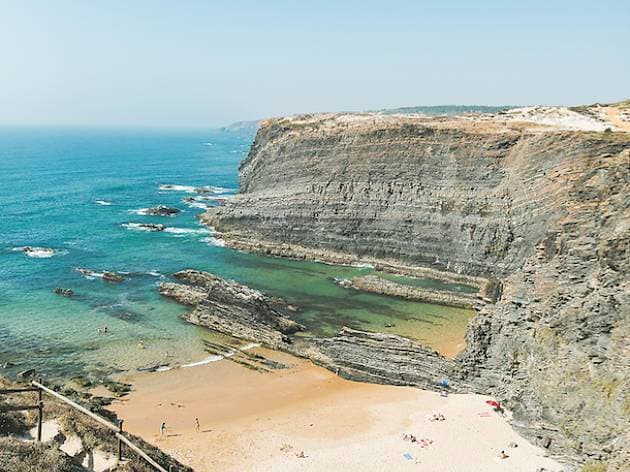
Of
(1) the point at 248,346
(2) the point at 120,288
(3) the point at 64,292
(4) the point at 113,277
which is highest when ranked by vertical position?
(4) the point at 113,277

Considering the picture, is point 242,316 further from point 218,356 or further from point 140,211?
point 140,211

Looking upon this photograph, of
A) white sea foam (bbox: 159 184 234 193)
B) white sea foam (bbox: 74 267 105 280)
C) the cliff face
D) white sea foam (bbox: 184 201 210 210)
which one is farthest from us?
white sea foam (bbox: 159 184 234 193)

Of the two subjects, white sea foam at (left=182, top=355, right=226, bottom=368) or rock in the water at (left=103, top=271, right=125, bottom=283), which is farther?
rock in the water at (left=103, top=271, right=125, bottom=283)

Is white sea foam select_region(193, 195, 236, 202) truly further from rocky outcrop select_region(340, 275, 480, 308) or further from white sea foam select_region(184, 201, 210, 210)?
rocky outcrop select_region(340, 275, 480, 308)

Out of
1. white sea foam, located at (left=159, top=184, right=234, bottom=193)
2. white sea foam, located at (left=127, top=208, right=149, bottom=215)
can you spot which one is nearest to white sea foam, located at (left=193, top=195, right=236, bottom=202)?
white sea foam, located at (left=159, top=184, right=234, bottom=193)

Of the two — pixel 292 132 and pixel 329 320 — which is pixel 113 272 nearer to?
pixel 329 320

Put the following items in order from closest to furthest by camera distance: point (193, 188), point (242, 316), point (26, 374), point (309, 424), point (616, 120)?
point (309, 424), point (26, 374), point (242, 316), point (616, 120), point (193, 188)

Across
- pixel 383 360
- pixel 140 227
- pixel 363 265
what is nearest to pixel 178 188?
pixel 140 227
